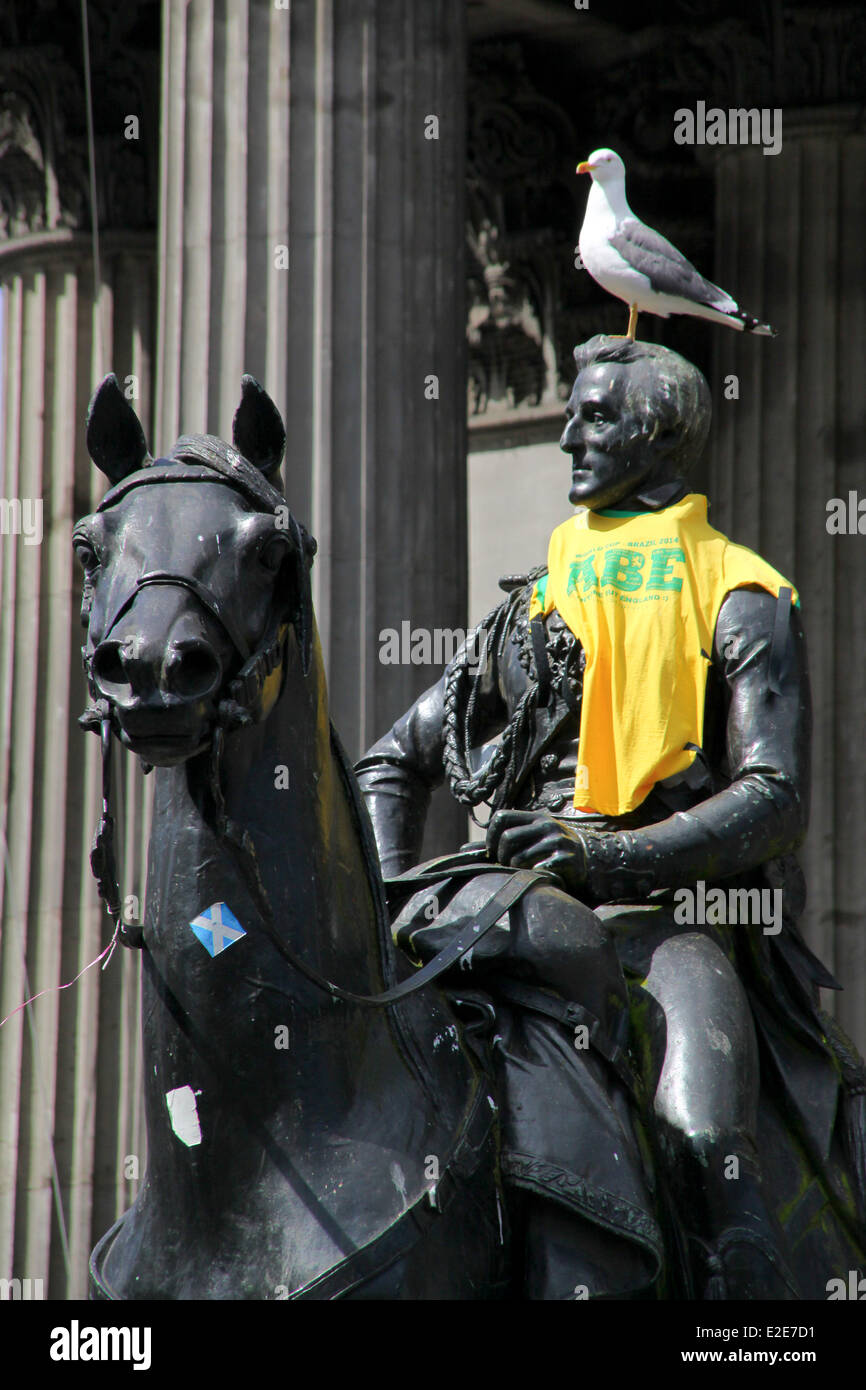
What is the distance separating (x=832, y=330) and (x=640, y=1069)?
12.1 meters

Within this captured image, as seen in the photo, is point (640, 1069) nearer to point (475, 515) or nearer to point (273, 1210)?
point (273, 1210)

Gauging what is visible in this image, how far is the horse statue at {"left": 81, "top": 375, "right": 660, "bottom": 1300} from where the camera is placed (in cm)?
548

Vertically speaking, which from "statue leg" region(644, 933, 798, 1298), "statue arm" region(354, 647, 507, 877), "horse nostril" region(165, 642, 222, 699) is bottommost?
"statue leg" region(644, 933, 798, 1298)

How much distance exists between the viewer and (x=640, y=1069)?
6.78m

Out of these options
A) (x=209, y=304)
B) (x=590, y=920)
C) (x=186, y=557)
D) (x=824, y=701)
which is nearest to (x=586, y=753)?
(x=590, y=920)

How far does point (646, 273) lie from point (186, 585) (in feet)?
11.8

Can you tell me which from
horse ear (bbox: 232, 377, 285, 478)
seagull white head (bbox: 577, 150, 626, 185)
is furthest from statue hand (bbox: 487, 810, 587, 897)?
seagull white head (bbox: 577, 150, 626, 185)

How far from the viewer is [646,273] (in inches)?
338

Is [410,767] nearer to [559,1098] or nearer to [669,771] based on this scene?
[669,771]

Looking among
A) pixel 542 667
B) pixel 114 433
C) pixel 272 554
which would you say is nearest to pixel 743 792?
pixel 542 667

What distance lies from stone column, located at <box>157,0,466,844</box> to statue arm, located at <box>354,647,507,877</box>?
4.55m

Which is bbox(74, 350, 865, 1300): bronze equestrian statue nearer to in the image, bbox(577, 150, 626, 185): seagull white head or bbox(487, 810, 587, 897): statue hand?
bbox(487, 810, 587, 897): statue hand

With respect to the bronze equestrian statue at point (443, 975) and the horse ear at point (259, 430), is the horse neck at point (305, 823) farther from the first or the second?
the horse ear at point (259, 430)

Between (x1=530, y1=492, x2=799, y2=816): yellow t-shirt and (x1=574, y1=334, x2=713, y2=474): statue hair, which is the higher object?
(x1=574, y1=334, x2=713, y2=474): statue hair
